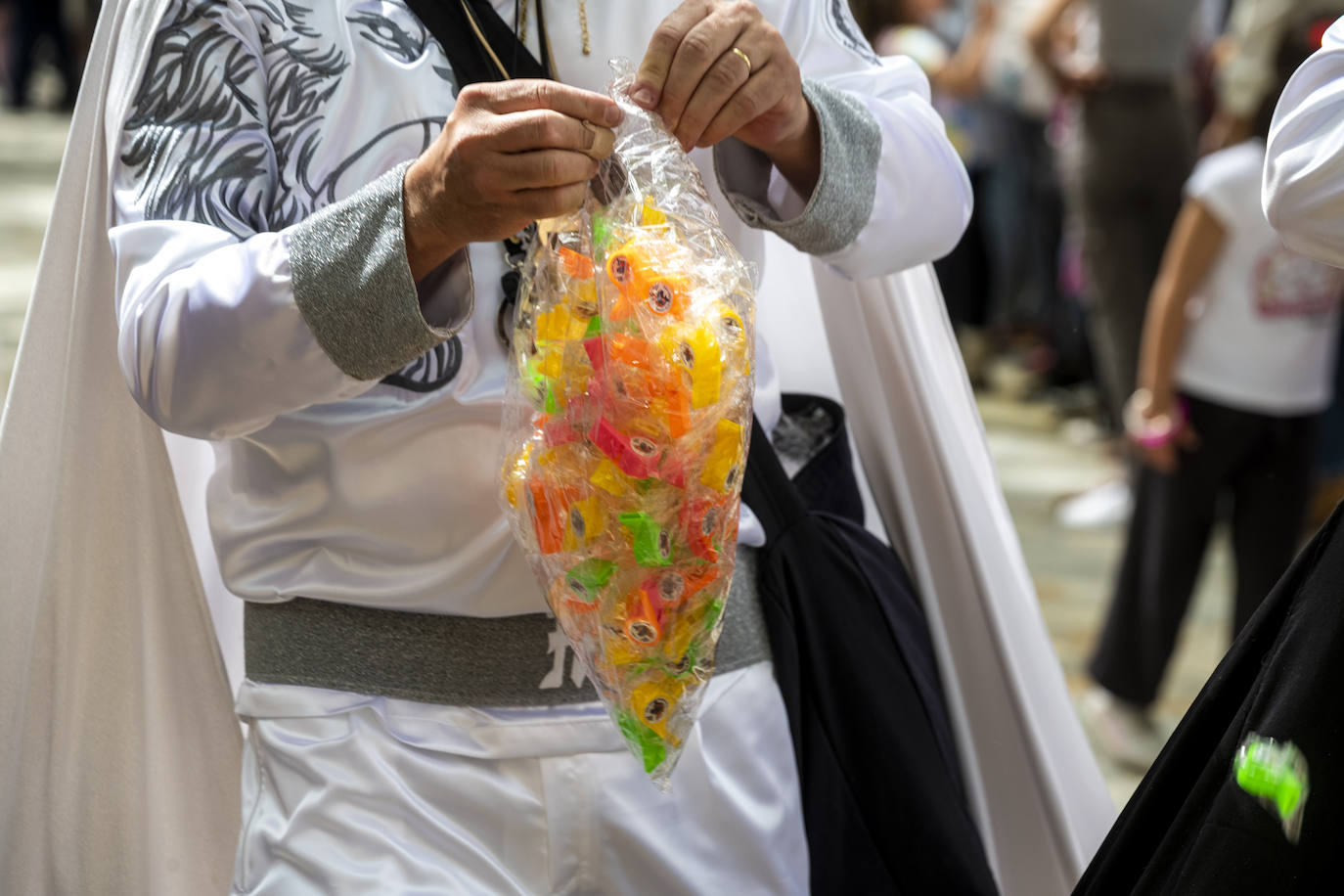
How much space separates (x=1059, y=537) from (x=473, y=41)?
4.48 meters

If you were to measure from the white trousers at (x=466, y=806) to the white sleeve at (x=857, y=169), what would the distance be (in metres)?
0.50

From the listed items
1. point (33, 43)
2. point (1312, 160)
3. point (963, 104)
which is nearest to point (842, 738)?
point (1312, 160)

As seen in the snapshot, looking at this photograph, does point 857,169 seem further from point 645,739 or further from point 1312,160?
point 645,739

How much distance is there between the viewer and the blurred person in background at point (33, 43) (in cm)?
1477

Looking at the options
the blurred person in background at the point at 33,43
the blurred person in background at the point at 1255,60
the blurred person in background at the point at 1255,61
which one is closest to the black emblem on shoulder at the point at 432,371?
the blurred person in background at the point at 1255,60

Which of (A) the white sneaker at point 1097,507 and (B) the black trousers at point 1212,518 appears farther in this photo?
(A) the white sneaker at point 1097,507

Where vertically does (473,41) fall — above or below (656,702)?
above

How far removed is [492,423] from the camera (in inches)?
62.1

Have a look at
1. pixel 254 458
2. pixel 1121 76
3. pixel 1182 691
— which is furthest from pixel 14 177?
pixel 254 458

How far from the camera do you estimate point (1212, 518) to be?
397 cm

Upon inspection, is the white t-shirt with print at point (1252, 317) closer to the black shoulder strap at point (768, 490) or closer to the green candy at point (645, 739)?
the black shoulder strap at point (768, 490)

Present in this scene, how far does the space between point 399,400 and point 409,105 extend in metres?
0.28

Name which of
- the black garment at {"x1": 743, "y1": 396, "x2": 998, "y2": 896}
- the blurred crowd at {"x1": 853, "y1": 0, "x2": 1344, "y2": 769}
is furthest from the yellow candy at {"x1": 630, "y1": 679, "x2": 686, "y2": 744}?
the blurred crowd at {"x1": 853, "y1": 0, "x2": 1344, "y2": 769}

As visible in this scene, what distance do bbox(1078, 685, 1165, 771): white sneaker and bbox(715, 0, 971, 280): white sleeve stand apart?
2511 millimetres
